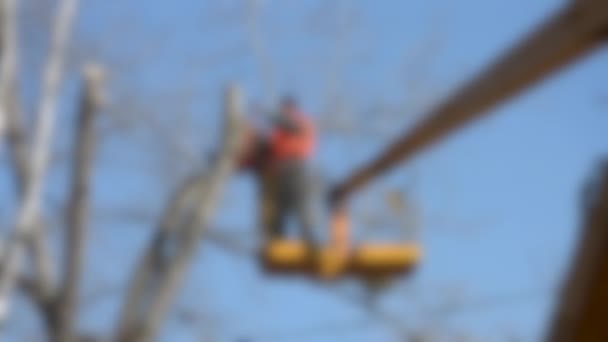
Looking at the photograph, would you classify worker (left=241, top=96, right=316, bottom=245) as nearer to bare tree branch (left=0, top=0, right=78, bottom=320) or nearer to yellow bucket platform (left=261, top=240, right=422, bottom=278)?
yellow bucket platform (left=261, top=240, right=422, bottom=278)

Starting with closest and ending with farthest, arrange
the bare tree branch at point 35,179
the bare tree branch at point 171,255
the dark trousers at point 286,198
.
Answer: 1. the bare tree branch at point 35,179
2. the bare tree branch at point 171,255
3. the dark trousers at point 286,198

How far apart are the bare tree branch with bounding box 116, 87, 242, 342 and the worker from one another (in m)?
0.55

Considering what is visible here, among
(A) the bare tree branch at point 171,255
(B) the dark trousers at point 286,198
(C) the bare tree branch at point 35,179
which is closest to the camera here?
(C) the bare tree branch at point 35,179

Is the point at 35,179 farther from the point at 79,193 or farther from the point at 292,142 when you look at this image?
the point at 292,142

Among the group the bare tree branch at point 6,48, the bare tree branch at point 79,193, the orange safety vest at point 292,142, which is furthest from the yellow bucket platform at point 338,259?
the bare tree branch at point 6,48

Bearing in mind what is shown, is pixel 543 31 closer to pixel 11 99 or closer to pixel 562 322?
pixel 562 322

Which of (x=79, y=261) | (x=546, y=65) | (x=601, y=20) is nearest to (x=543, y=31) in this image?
(x=546, y=65)

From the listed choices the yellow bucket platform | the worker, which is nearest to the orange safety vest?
the worker

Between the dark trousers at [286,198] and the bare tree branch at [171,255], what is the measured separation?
0.60 meters

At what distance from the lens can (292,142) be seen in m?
7.48

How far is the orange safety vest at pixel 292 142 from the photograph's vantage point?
24.5ft

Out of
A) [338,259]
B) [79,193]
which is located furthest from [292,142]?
[79,193]

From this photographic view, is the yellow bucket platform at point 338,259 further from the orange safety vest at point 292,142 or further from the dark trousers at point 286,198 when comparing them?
the orange safety vest at point 292,142

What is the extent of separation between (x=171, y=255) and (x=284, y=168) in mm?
1054
